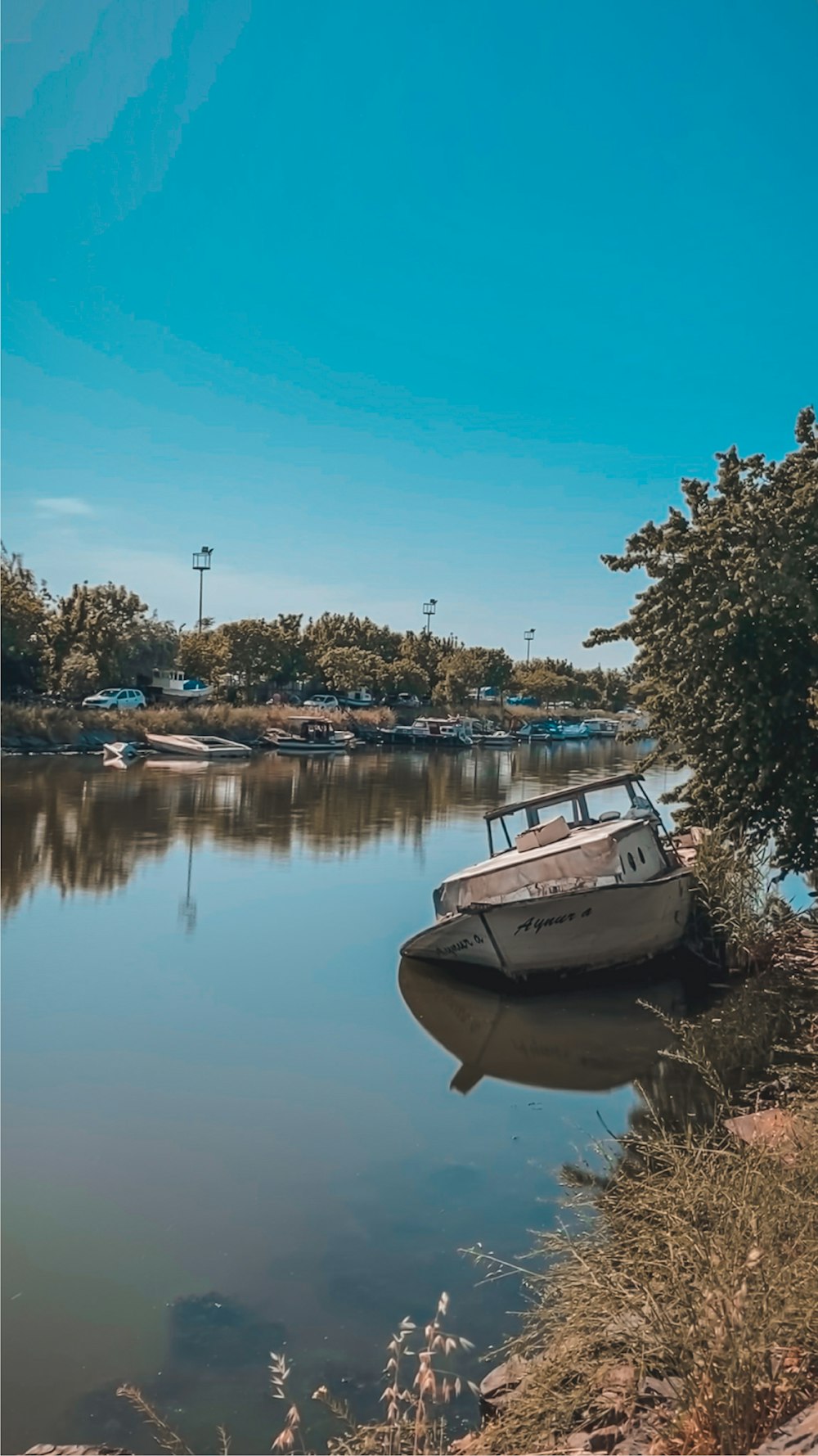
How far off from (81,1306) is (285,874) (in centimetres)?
A: 1669

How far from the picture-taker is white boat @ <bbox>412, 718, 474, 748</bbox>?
245 ft

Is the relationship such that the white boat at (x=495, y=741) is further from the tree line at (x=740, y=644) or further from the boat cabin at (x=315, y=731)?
the tree line at (x=740, y=644)

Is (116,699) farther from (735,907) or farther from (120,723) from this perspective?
(735,907)

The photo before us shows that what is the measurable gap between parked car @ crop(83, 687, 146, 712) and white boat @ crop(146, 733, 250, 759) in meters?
3.45

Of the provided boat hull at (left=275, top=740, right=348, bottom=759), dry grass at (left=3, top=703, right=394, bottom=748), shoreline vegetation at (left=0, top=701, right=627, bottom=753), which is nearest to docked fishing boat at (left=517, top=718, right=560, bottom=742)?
shoreline vegetation at (left=0, top=701, right=627, bottom=753)

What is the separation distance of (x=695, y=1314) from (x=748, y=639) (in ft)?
40.3

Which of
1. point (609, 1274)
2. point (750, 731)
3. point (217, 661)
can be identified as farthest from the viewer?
point (217, 661)

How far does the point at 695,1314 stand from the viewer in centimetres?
386

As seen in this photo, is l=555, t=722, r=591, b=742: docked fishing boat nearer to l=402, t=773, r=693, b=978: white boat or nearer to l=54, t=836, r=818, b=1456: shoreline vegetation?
l=402, t=773, r=693, b=978: white boat

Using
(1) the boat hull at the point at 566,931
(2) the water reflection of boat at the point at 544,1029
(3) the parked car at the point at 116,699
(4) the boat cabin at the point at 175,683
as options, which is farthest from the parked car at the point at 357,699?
(2) the water reflection of boat at the point at 544,1029

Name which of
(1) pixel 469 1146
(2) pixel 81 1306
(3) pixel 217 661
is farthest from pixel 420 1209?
(3) pixel 217 661

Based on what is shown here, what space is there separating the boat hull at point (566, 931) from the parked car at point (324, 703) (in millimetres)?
61324

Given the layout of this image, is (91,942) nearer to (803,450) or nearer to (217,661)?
(803,450)

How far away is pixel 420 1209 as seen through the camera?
8.59 m
